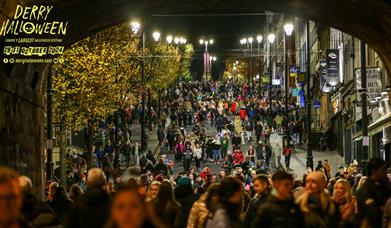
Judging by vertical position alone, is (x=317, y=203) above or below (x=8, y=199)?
below

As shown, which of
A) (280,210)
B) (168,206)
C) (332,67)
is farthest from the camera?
(332,67)

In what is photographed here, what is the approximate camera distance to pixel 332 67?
1913 inches

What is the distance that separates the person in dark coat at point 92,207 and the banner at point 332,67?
38932 mm

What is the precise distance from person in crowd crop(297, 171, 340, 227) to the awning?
24625 mm

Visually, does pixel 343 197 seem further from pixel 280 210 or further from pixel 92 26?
pixel 92 26

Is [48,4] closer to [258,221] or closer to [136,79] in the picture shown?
[258,221]

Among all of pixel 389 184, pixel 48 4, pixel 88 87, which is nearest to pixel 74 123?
pixel 88 87

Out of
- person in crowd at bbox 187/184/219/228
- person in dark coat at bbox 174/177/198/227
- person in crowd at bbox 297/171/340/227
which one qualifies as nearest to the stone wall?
person in dark coat at bbox 174/177/198/227

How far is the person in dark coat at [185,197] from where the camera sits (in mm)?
13152

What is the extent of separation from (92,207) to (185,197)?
3513 millimetres

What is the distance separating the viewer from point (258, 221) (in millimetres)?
9523

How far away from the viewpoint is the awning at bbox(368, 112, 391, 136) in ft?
120

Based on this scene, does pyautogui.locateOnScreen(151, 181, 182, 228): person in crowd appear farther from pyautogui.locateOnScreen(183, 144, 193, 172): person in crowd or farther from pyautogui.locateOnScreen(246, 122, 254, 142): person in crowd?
pyautogui.locateOnScreen(246, 122, 254, 142): person in crowd

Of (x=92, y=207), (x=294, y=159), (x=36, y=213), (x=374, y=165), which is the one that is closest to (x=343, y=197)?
(x=374, y=165)
